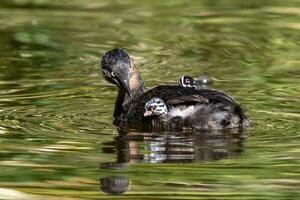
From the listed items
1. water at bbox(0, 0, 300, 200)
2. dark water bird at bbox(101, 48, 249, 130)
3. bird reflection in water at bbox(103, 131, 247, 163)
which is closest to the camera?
water at bbox(0, 0, 300, 200)

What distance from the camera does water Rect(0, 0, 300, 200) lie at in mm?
8570

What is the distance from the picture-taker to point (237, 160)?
30.3ft

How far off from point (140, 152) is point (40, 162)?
89 centimetres

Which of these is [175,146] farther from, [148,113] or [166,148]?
[148,113]

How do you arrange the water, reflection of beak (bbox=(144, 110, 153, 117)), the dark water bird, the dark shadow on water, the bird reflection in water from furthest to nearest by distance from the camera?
reflection of beak (bbox=(144, 110, 153, 117))
the dark water bird
the bird reflection in water
the dark shadow on water
the water

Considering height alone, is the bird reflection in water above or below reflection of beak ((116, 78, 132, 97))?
below

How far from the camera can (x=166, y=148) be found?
32.3ft

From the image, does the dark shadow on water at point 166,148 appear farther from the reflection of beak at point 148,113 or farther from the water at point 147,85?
the reflection of beak at point 148,113

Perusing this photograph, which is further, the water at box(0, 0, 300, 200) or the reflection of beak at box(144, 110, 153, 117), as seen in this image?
the reflection of beak at box(144, 110, 153, 117)

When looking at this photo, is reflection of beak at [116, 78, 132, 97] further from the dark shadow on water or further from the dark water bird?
the dark shadow on water

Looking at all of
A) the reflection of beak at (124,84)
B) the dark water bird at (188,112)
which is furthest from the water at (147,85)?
the reflection of beak at (124,84)

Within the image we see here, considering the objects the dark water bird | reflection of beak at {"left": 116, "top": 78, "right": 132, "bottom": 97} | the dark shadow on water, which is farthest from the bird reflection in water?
reflection of beak at {"left": 116, "top": 78, "right": 132, "bottom": 97}

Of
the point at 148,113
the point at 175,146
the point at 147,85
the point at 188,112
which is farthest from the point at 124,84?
the point at 175,146

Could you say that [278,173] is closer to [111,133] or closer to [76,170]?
[76,170]
